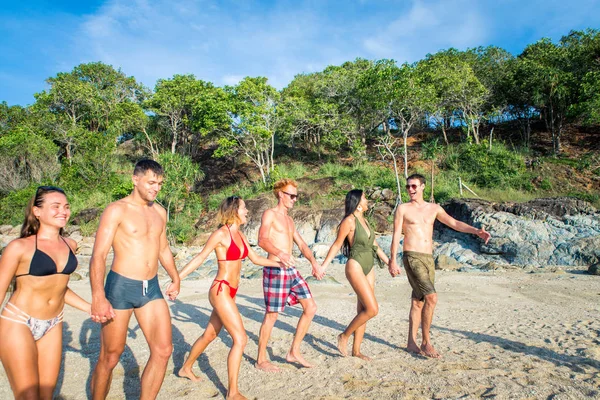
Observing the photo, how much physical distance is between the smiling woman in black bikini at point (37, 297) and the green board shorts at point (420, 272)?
3.32 meters

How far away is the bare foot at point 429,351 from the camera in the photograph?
14.6 ft

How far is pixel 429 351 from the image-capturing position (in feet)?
14.8

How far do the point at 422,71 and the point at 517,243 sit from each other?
1528 cm

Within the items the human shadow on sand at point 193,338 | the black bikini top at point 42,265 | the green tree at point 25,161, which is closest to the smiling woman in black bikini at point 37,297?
Result: the black bikini top at point 42,265

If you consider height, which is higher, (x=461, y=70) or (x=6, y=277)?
(x=461, y=70)

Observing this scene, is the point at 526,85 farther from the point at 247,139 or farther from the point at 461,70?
the point at 247,139

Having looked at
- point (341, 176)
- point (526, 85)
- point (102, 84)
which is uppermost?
point (102, 84)

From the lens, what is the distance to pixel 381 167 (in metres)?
27.8

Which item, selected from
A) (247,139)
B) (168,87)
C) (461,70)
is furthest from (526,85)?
(168,87)

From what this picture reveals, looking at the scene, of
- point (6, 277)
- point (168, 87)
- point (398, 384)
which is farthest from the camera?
point (168, 87)

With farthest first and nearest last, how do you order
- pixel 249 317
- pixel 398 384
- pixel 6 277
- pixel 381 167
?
pixel 381 167 → pixel 249 317 → pixel 398 384 → pixel 6 277

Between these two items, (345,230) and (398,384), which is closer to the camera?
(398,384)

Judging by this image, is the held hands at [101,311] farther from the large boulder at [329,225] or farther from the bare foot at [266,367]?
the large boulder at [329,225]

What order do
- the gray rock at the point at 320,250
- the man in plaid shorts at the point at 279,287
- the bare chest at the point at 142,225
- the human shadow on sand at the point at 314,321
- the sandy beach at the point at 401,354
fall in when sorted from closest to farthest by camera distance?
the bare chest at the point at 142,225 < the sandy beach at the point at 401,354 < the man in plaid shorts at the point at 279,287 < the human shadow on sand at the point at 314,321 < the gray rock at the point at 320,250
